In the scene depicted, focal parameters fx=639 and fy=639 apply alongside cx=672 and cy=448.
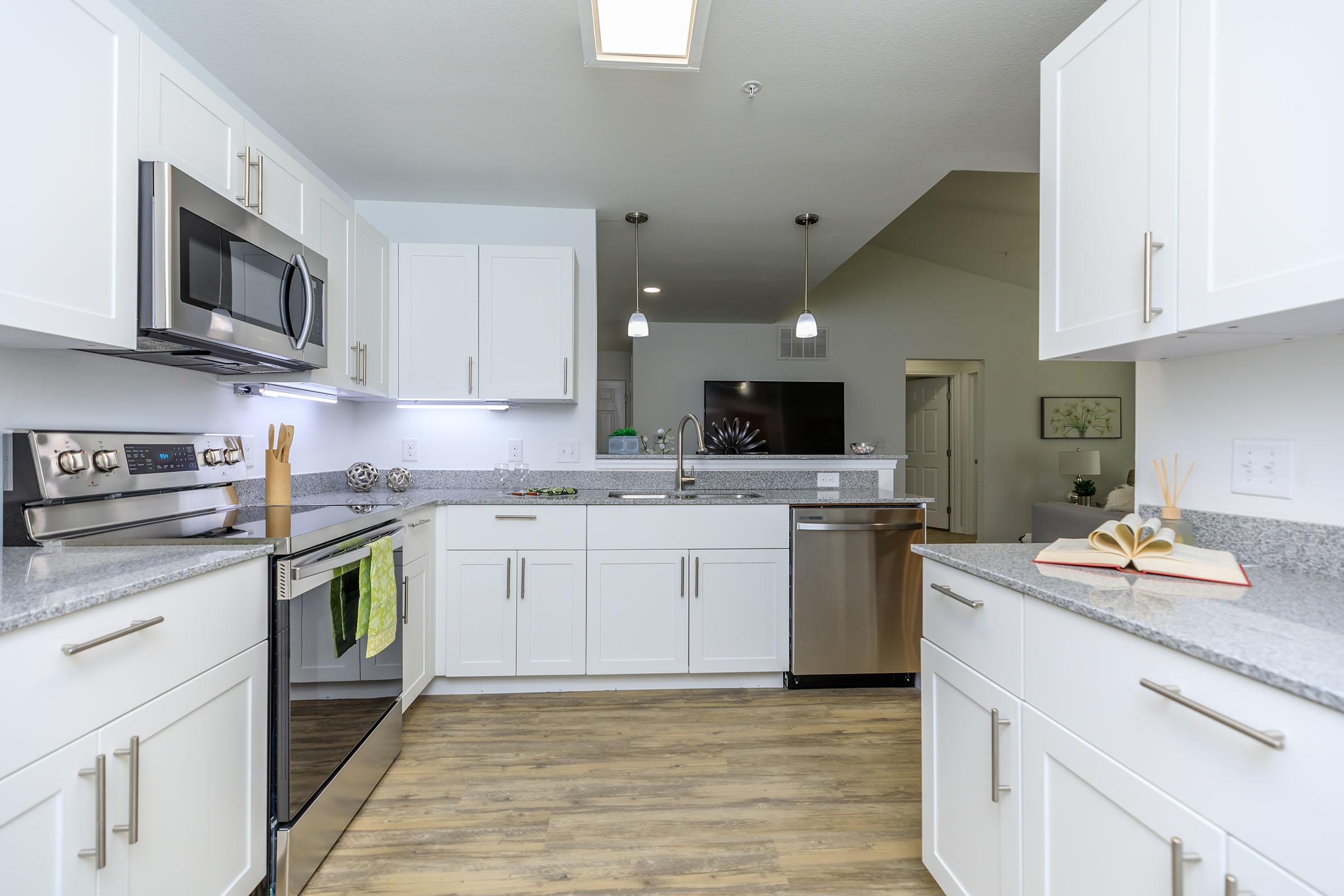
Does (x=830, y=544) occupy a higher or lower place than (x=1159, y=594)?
lower

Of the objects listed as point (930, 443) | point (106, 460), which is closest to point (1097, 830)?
point (106, 460)

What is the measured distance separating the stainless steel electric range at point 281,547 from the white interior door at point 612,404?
6.92 meters

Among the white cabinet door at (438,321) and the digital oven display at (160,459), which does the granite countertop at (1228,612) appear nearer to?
the digital oven display at (160,459)

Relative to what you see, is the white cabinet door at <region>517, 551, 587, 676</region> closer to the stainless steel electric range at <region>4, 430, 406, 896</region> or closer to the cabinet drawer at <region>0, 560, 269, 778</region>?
the stainless steel electric range at <region>4, 430, 406, 896</region>

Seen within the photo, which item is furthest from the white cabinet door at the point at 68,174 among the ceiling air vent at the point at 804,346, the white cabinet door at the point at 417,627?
the ceiling air vent at the point at 804,346

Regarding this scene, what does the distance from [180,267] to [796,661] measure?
106 inches

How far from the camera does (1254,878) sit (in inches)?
29.4

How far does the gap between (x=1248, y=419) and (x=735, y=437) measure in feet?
18.3

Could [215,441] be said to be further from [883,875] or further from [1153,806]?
[1153,806]

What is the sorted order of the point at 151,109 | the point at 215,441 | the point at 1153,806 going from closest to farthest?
the point at 1153,806 → the point at 151,109 → the point at 215,441

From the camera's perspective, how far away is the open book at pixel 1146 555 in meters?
1.20

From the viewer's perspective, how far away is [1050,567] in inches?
53.2

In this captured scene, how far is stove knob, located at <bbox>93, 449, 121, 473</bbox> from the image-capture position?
165 cm

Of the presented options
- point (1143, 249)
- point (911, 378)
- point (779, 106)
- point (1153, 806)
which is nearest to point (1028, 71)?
point (779, 106)
